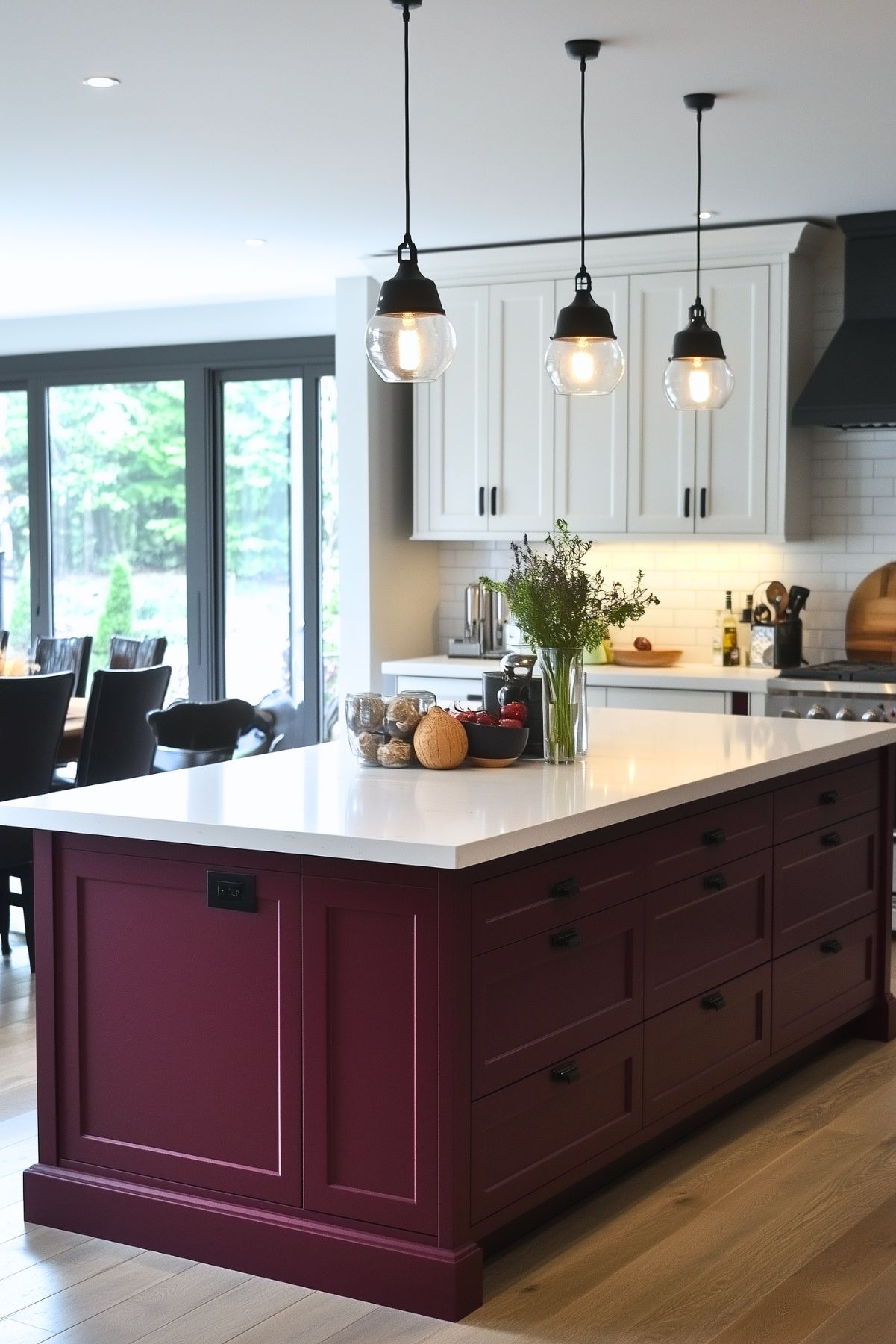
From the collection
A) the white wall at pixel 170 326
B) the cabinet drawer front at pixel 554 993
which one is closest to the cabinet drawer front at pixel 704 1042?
the cabinet drawer front at pixel 554 993

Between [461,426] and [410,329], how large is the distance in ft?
10.9

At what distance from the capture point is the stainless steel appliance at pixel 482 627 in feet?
22.7

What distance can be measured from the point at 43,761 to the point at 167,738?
1.34 ft

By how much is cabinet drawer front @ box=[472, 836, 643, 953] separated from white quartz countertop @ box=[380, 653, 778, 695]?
255cm

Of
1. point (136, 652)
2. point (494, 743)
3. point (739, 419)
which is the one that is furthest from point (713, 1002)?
point (136, 652)

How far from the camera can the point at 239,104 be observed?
4.43 meters

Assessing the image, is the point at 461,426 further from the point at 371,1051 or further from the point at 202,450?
the point at 371,1051

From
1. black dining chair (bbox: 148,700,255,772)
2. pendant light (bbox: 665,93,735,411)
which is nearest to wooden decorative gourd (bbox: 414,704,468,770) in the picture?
pendant light (bbox: 665,93,735,411)

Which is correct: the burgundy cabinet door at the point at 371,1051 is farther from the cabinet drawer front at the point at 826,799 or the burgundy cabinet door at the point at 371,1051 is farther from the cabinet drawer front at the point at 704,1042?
the cabinet drawer front at the point at 826,799

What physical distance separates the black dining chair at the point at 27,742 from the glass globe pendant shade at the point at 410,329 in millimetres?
1967

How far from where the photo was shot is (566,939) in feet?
10.2

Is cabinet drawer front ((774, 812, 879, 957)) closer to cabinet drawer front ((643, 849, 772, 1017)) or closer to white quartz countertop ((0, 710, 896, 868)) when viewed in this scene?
cabinet drawer front ((643, 849, 772, 1017))

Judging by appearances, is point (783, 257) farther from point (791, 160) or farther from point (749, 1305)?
point (749, 1305)

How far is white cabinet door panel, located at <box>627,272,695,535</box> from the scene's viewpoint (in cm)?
621
